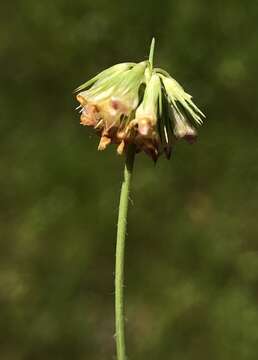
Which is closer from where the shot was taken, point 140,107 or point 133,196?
point 140,107

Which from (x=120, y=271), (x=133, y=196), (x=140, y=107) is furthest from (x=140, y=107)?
(x=133, y=196)

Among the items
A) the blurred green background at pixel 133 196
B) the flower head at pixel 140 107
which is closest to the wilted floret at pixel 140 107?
the flower head at pixel 140 107

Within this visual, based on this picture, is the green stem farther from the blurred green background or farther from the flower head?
the blurred green background

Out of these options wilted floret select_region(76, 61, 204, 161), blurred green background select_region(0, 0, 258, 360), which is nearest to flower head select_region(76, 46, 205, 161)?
wilted floret select_region(76, 61, 204, 161)

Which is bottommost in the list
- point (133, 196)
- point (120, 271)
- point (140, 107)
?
point (120, 271)

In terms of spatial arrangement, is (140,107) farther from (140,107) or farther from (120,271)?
(120,271)

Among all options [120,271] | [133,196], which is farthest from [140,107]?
[133,196]

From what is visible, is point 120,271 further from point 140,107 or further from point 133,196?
point 133,196

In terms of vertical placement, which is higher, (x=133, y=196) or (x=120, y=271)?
(x=133, y=196)

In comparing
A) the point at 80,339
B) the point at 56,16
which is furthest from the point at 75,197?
the point at 56,16
